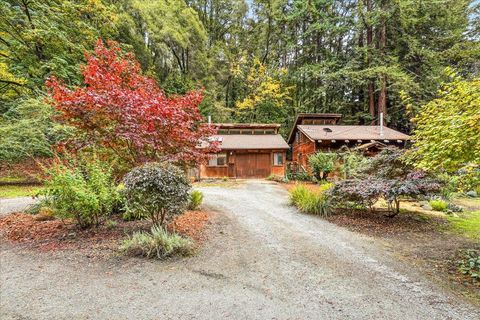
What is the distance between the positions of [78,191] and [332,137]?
1496 centimetres

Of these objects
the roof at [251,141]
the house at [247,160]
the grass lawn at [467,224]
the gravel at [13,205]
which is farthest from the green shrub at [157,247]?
the house at [247,160]

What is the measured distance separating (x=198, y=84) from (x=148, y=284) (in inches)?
841

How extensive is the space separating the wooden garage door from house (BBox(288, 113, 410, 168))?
2829mm

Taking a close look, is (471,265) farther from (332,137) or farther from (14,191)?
(14,191)

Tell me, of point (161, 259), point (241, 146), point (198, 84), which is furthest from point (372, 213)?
point (198, 84)

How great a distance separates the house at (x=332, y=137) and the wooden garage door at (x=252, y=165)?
9.28 ft

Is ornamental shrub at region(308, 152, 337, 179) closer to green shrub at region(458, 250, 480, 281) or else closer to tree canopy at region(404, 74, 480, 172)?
green shrub at region(458, 250, 480, 281)

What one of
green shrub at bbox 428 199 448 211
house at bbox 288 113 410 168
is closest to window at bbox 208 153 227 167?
house at bbox 288 113 410 168

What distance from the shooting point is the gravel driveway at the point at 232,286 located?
2430mm

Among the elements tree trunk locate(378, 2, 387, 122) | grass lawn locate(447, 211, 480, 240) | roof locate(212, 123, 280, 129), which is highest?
tree trunk locate(378, 2, 387, 122)

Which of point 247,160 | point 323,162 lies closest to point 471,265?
point 323,162

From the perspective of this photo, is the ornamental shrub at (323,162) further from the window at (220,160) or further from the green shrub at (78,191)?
the green shrub at (78,191)

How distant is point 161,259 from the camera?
3633 mm

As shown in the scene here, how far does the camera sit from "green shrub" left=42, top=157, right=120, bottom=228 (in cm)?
417
